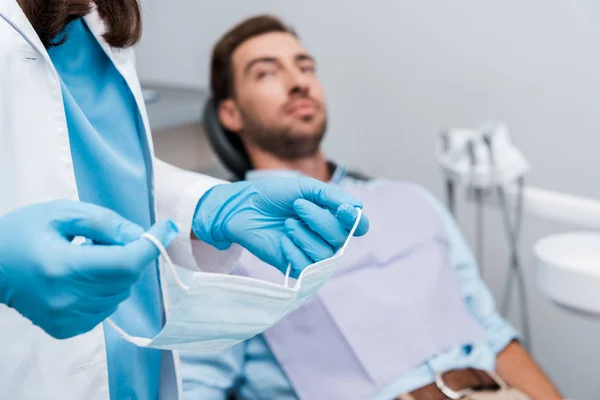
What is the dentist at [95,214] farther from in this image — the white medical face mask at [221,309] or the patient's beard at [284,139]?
the patient's beard at [284,139]

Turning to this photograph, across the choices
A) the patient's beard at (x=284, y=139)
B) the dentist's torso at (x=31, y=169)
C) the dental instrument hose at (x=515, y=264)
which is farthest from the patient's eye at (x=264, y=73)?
the dentist's torso at (x=31, y=169)

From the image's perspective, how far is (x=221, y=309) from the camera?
0.64 metres

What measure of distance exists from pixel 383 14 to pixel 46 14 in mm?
1333

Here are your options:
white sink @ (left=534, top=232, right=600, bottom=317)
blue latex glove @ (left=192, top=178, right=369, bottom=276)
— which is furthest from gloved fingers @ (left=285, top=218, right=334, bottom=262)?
white sink @ (left=534, top=232, right=600, bottom=317)

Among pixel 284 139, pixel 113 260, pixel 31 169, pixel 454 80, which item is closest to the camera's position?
pixel 113 260

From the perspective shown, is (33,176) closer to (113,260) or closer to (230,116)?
(113,260)

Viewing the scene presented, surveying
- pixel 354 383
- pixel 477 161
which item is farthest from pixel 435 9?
pixel 354 383

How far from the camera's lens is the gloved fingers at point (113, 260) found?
0.56 meters

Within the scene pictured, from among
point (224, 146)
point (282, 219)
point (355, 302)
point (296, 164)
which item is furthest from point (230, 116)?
point (282, 219)

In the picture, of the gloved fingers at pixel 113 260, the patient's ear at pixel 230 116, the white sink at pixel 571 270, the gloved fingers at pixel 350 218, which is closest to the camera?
the gloved fingers at pixel 113 260

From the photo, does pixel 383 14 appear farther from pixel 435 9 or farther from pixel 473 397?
pixel 473 397

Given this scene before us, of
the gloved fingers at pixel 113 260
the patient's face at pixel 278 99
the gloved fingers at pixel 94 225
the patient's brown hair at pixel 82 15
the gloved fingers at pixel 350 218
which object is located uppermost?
the patient's brown hair at pixel 82 15

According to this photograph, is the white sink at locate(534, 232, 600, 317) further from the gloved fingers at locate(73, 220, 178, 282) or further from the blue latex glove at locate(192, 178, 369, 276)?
the gloved fingers at locate(73, 220, 178, 282)

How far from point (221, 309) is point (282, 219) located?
24 centimetres
